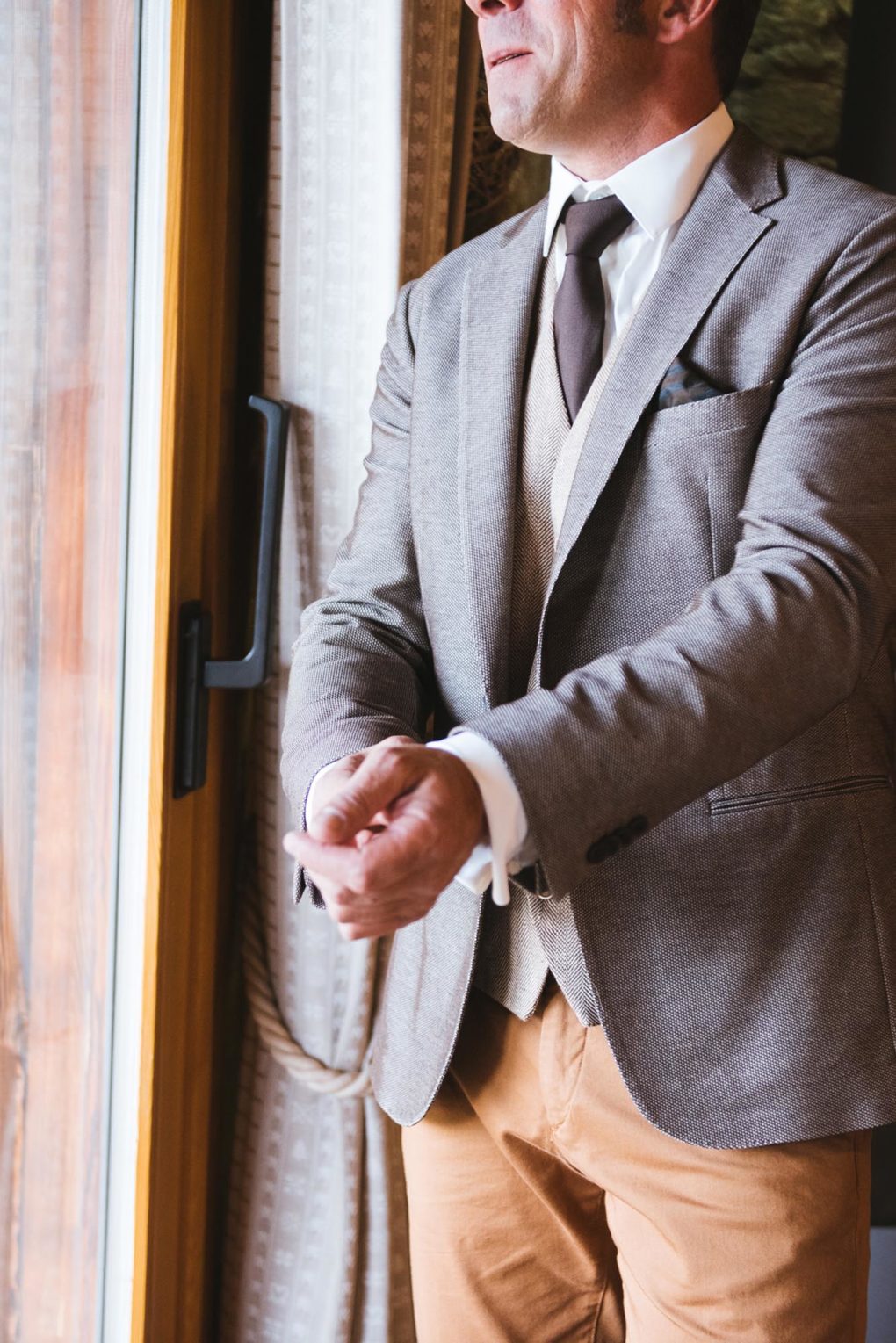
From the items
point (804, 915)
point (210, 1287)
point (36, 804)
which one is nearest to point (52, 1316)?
point (210, 1287)

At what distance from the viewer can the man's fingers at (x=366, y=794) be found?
78 centimetres

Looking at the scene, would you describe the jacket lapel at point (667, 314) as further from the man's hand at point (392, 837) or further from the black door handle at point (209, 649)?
the black door handle at point (209, 649)

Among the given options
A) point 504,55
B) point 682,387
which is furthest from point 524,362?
point 504,55

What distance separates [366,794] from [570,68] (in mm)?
703

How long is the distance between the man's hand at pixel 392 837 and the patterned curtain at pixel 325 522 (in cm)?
73

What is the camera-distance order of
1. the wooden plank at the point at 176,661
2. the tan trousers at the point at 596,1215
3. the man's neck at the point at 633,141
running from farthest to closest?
the wooden plank at the point at 176,661
the man's neck at the point at 633,141
the tan trousers at the point at 596,1215

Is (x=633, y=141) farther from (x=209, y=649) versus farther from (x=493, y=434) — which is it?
(x=209, y=649)

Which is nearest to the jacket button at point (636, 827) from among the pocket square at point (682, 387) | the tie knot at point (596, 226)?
the pocket square at point (682, 387)

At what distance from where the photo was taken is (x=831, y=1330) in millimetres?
1041

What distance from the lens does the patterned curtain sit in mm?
1422

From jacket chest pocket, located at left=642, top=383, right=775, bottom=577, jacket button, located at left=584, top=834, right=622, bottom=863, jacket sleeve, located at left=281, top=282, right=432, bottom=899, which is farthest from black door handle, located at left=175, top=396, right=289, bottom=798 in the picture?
jacket button, located at left=584, top=834, right=622, bottom=863

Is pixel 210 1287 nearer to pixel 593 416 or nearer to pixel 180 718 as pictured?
pixel 180 718

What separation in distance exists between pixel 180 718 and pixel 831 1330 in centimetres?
90

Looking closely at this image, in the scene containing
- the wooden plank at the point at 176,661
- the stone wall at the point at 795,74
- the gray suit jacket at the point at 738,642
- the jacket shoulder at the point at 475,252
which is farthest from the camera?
the stone wall at the point at 795,74
